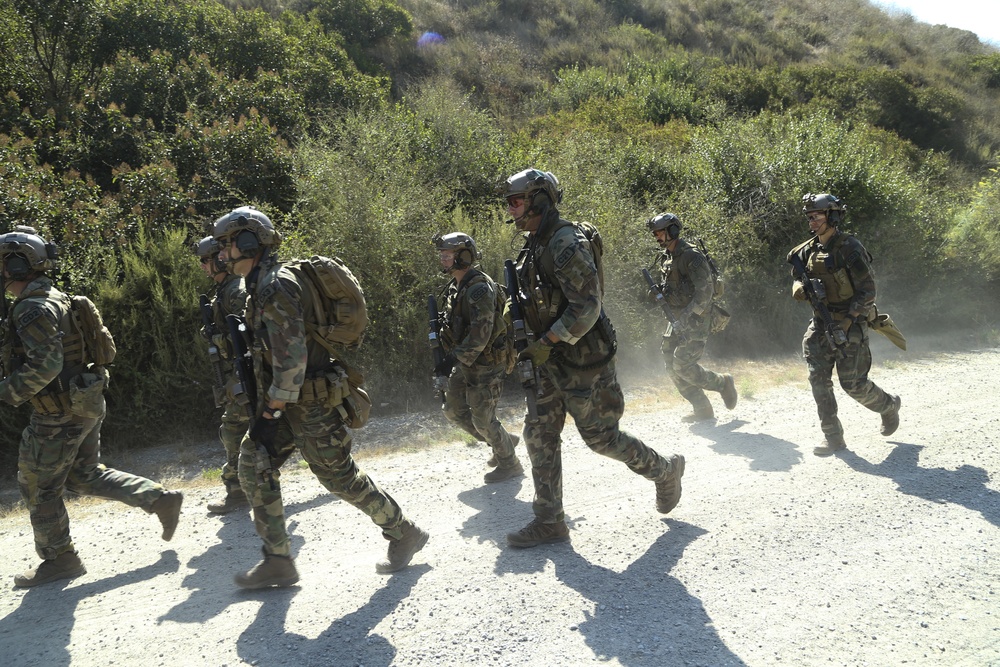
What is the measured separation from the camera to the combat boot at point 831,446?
6016 millimetres

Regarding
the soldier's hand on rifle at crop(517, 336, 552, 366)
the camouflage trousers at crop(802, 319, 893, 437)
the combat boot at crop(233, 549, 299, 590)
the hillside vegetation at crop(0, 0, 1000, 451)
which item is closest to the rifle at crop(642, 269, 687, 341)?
the camouflage trousers at crop(802, 319, 893, 437)

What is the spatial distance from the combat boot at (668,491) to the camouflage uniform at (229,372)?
2947 millimetres

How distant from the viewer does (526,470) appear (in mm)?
5906

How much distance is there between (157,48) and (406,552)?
12.7 metres

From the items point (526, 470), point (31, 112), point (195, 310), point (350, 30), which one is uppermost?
point (350, 30)

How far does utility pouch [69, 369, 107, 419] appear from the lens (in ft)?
13.9

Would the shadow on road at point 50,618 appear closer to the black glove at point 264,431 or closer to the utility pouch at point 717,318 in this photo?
the black glove at point 264,431

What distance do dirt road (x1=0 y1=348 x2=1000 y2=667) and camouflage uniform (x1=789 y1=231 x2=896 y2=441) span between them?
0.45m

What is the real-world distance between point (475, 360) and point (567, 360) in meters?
1.25

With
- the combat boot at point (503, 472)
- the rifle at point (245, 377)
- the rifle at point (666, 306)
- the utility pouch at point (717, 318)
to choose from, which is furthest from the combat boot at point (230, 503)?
the utility pouch at point (717, 318)

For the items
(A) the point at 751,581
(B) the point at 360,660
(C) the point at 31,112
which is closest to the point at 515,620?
(B) the point at 360,660

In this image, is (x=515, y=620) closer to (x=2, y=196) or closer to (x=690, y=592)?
(x=690, y=592)

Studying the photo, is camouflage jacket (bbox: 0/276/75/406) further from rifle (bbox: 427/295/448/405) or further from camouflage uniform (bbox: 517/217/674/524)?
camouflage uniform (bbox: 517/217/674/524)

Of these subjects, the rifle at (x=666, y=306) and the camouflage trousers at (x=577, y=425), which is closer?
the camouflage trousers at (x=577, y=425)
